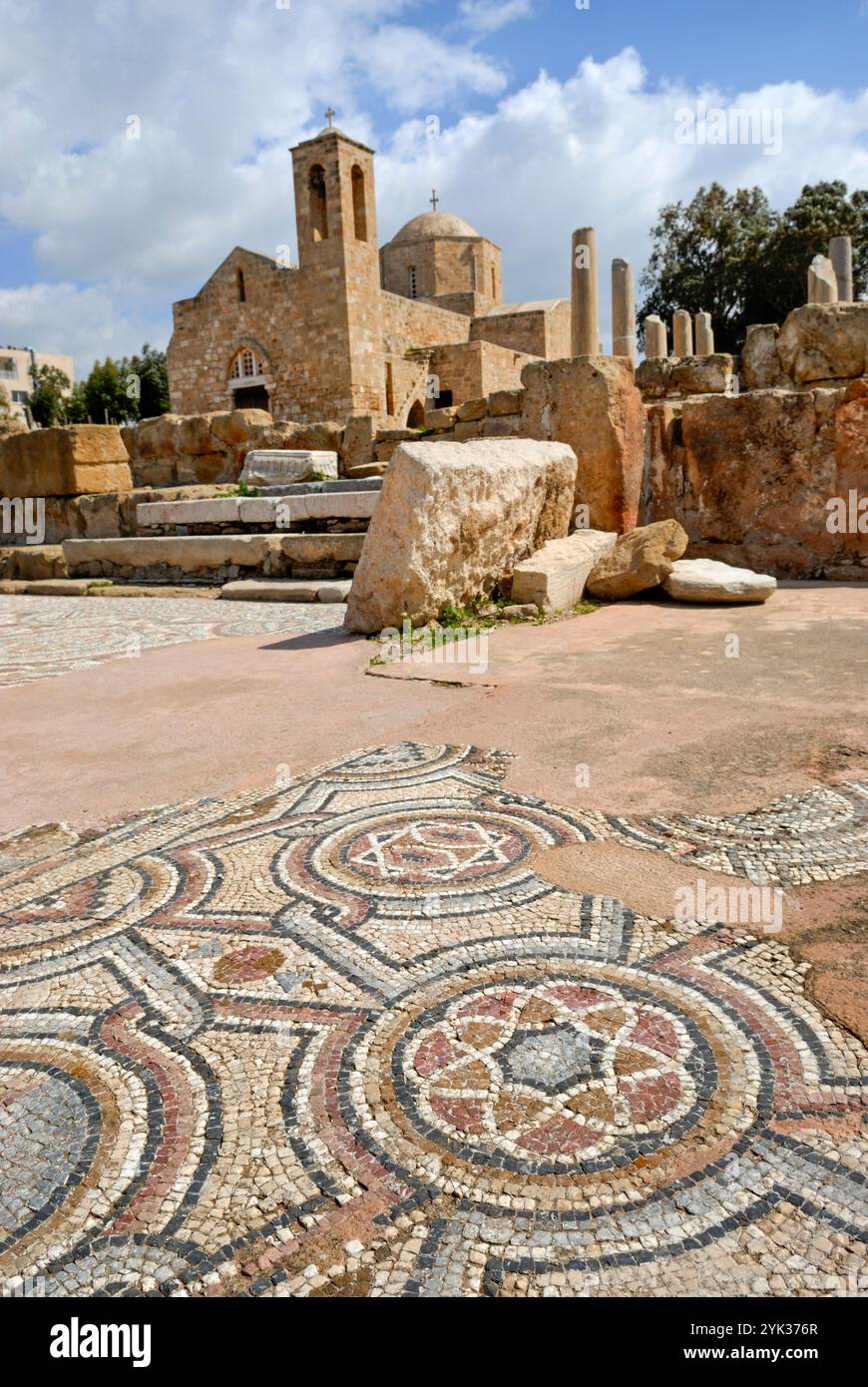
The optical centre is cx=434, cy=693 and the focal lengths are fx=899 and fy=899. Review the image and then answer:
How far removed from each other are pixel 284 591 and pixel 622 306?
1510 centimetres

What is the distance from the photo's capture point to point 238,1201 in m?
1.30

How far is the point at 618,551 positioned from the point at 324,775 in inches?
182

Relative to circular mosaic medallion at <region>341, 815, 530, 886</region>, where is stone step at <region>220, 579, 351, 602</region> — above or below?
above

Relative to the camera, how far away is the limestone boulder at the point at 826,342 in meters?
11.4

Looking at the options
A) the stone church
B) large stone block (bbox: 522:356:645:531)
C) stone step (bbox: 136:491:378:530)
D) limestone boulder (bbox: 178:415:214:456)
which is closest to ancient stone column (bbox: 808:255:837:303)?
large stone block (bbox: 522:356:645:531)

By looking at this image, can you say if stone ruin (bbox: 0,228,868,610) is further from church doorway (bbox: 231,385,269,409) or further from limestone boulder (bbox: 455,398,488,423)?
church doorway (bbox: 231,385,269,409)

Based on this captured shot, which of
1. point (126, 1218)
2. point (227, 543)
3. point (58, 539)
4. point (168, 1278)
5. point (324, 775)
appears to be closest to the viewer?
point (168, 1278)

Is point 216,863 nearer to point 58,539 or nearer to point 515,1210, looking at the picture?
point 515,1210

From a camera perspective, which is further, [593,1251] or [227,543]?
[227,543]

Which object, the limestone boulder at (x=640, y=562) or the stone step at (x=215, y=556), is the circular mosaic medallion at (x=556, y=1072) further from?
the stone step at (x=215, y=556)

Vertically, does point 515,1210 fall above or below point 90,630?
below

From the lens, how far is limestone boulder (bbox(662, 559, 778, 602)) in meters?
6.64

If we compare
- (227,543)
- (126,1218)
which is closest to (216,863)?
(126,1218)

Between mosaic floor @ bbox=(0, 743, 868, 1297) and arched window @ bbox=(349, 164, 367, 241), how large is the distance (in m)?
25.5
